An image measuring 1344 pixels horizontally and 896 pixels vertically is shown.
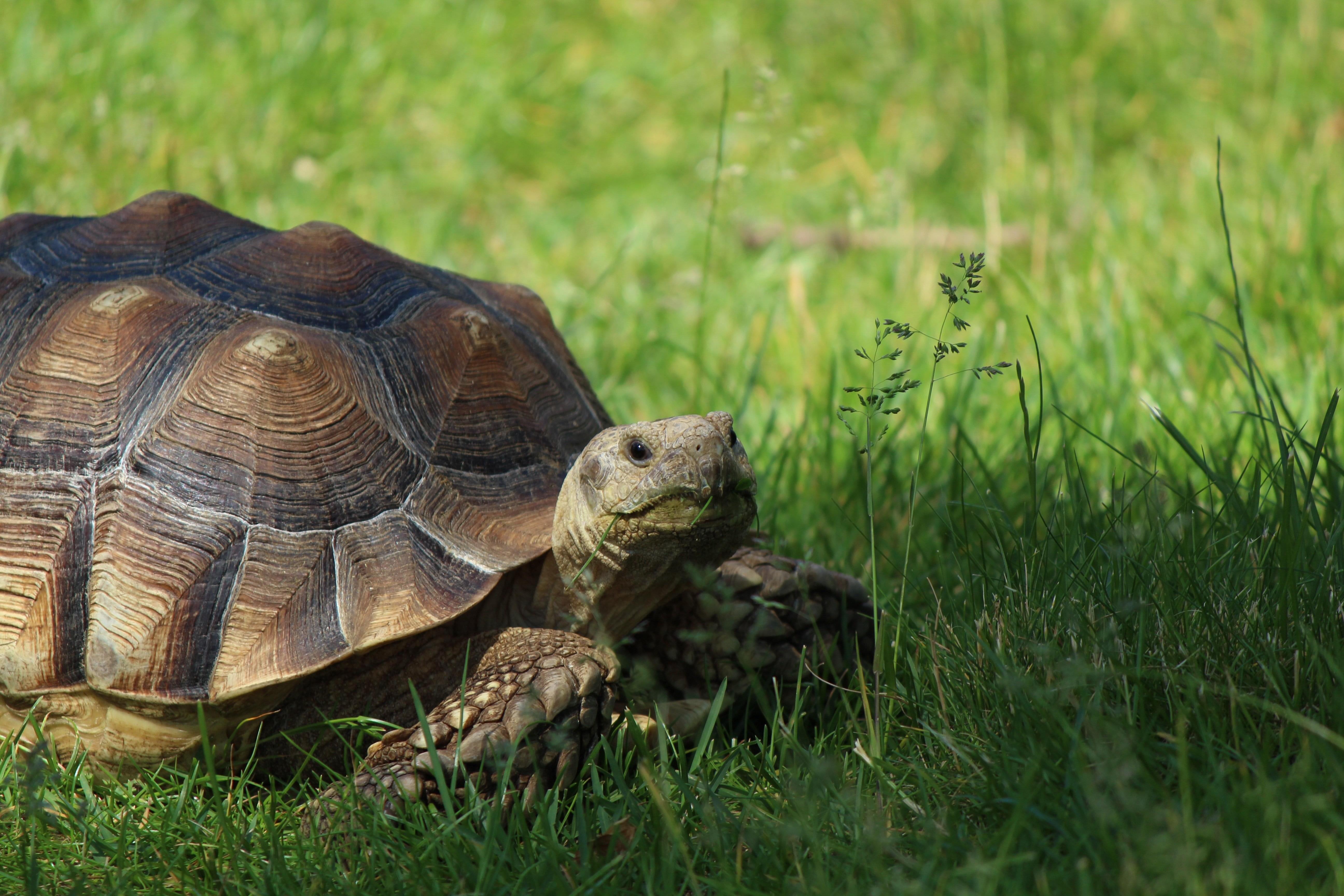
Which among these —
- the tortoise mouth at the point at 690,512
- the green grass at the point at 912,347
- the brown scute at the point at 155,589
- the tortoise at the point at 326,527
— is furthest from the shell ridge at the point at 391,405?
the green grass at the point at 912,347

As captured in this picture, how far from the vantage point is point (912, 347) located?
397 centimetres

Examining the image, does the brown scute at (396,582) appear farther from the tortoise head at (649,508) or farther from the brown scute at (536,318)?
the brown scute at (536,318)

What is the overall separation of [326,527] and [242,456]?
21 centimetres

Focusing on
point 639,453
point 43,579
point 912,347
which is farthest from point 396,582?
point 912,347

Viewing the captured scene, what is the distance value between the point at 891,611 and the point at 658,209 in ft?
11.7

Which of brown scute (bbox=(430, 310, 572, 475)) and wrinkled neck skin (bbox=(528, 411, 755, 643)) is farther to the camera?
brown scute (bbox=(430, 310, 572, 475))

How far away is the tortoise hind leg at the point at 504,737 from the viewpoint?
199 cm

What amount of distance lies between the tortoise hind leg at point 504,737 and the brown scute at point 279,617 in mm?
207

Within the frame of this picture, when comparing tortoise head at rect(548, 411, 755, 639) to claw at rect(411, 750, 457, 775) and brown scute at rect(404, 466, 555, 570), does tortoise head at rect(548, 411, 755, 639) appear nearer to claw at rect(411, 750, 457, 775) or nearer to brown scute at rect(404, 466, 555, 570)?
brown scute at rect(404, 466, 555, 570)

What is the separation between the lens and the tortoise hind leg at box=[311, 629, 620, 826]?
1.99m

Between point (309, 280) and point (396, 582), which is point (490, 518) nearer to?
point (396, 582)

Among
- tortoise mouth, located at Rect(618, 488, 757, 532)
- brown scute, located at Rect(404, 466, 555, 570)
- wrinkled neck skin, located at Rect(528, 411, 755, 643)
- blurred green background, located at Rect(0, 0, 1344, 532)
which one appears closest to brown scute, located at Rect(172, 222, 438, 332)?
brown scute, located at Rect(404, 466, 555, 570)

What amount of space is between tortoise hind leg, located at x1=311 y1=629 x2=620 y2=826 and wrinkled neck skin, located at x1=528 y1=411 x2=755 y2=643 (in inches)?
4.9

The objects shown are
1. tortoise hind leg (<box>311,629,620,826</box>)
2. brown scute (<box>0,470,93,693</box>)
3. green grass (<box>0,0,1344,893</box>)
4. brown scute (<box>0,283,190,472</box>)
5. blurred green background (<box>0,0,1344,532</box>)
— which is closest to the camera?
green grass (<box>0,0,1344,893</box>)
